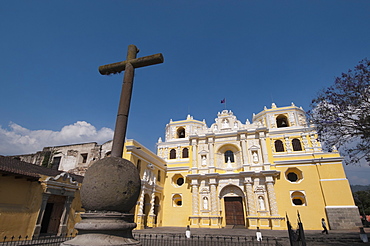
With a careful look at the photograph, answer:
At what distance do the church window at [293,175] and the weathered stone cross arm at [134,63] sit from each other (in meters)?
18.4

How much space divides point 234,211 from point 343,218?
8250 mm

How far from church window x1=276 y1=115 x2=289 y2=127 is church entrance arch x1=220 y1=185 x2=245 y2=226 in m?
8.99

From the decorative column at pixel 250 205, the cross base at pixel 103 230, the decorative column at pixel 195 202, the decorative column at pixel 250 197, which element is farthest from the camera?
the decorative column at pixel 195 202

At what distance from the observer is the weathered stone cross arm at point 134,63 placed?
4660mm

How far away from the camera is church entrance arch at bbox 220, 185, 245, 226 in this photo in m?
18.4

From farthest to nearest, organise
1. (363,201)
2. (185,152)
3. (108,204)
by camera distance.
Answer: (363,201) < (185,152) < (108,204)

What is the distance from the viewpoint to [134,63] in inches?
188

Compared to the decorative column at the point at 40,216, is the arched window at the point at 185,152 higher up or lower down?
higher up

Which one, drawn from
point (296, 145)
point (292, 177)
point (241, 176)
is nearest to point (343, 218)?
point (292, 177)

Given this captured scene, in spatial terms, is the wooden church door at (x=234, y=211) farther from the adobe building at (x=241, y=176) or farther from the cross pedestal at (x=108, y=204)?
the cross pedestal at (x=108, y=204)

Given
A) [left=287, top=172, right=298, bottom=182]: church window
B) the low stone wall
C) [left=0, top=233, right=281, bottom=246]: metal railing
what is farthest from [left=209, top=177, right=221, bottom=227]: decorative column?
the low stone wall

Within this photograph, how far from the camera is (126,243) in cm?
301

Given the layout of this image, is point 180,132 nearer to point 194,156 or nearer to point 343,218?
point 194,156

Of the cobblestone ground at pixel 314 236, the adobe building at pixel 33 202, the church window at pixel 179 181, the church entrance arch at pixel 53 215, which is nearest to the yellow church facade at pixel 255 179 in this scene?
the church window at pixel 179 181
